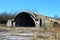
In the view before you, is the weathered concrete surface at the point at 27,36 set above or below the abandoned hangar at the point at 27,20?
below

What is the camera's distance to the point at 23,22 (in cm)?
3934

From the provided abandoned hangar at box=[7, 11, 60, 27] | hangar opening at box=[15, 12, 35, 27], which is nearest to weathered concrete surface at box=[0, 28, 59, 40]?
abandoned hangar at box=[7, 11, 60, 27]

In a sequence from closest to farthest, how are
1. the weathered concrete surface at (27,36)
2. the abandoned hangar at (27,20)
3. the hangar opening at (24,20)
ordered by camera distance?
the weathered concrete surface at (27,36) < the abandoned hangar at (27,20) < the hangar opening at (24,20)

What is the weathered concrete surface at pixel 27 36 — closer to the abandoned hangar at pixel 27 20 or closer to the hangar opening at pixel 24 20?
the abandoned hangar at pixel 27 20

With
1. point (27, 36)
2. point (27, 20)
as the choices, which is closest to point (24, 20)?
point (27, 20)

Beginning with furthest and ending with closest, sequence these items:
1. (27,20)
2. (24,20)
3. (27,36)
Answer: (24,20), (27,20), (27,36)

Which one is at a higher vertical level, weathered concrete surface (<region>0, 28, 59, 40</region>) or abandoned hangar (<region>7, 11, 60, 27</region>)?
abandoned hangar (<region>7, 11, 60, 27</region>)

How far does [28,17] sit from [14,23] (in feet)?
9.88

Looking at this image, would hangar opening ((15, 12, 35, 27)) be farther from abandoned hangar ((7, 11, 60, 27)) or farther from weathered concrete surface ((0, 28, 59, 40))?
weathered concrete surface ((0, 28, 59, 40))

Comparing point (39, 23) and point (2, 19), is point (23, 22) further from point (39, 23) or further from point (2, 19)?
point (2, 19)

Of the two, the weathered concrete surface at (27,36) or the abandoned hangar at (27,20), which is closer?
the weathered concrete surface at (27,36)

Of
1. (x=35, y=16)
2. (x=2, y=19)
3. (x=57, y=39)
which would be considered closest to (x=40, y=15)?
Answer: (x=35, y=16)

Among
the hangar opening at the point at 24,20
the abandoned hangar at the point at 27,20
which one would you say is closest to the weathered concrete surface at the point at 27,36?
the abandoned hangar at the point at 27,20

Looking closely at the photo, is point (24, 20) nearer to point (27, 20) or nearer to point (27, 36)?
point (27, 20)
